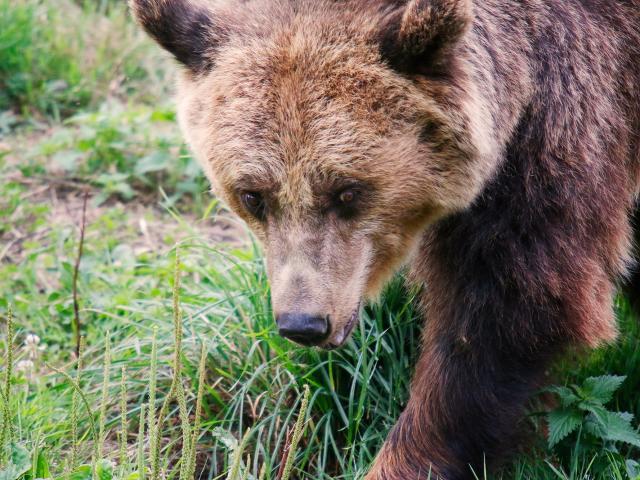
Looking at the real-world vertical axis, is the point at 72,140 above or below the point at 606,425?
below

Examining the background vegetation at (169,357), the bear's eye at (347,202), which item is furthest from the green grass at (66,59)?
the bear's eye at (347,202)

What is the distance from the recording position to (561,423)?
4.39 m

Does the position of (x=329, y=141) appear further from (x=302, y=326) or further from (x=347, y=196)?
(x=302, y=326)

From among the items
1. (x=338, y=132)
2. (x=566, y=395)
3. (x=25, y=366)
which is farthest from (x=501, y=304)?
(x=25, y=366)

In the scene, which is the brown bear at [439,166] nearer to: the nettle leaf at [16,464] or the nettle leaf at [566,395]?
the nettle leaf at [566,395]

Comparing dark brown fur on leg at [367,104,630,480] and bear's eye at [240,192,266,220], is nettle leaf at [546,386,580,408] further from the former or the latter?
bear's eye at [240,192,266,220]

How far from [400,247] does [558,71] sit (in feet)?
3.33

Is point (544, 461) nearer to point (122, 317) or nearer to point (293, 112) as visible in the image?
point (293, 112)

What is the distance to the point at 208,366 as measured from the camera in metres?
4.94

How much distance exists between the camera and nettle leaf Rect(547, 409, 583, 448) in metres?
4.31

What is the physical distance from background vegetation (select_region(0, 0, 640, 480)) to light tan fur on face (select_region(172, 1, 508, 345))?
1.84ft

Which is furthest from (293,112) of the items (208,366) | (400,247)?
(208,366)

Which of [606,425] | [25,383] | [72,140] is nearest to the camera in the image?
[606,425]

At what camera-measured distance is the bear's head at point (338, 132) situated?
3742mm
